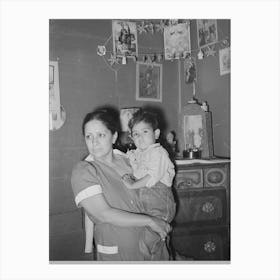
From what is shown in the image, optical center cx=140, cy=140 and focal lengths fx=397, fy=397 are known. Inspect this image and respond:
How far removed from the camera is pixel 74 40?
65.9 inches

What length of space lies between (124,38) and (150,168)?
0.57 metres

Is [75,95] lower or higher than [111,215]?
higher

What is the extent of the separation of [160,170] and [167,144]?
0.12 metres

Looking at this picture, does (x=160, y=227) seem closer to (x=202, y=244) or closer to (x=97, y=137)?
(x=202, y=244)

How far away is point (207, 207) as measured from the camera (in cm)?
181

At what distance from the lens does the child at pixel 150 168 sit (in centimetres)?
164

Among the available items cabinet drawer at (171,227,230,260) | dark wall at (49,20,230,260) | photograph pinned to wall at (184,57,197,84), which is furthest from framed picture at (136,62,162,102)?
cabinet drawer at (171,227,230,260)

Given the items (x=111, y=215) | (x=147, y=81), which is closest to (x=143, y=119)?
(x=147, y=81)

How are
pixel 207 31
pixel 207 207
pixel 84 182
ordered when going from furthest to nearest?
pixel 207 207
pixel 207 31
pixel 84 182

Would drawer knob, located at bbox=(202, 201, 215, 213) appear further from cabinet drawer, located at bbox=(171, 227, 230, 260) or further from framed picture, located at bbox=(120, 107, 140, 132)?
framed picture, located at bbox=(120, 107, 140, 132)

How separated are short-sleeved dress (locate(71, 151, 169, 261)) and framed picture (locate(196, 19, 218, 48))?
69cm

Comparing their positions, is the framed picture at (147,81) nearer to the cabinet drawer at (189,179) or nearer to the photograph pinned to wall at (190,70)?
the photograph pinned to wall at (190,70)
